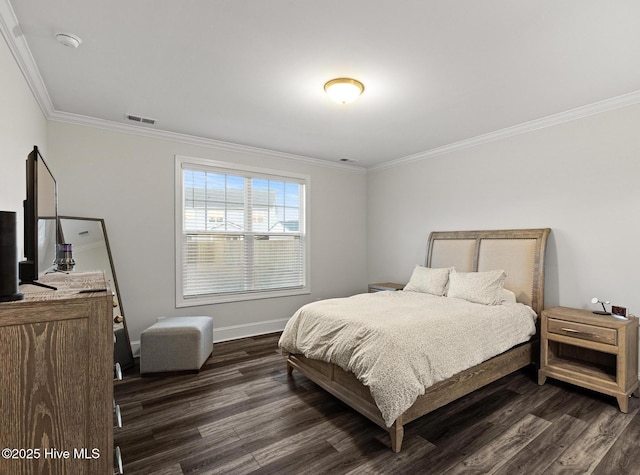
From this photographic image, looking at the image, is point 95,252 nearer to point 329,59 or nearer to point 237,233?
point 237,233

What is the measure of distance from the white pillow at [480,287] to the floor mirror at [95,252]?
3.60 metres

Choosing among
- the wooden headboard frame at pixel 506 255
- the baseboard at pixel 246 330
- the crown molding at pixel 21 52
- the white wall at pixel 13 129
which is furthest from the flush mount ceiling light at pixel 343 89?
the baseboard at pixel 246 330

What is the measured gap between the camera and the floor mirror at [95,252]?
11.0ft

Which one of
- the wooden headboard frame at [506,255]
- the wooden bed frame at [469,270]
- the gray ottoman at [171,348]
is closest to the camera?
the wooden bed frame at [469,270]

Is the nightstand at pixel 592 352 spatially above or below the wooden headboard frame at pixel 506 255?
below

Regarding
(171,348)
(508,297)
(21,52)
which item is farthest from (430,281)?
(21,52)

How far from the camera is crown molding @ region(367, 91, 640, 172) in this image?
118 inches

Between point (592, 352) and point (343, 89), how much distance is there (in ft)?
11.3

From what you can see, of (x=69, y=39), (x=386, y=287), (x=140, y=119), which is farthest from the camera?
(x=386, y=287)

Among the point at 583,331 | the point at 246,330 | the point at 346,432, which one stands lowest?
the point at 346,432

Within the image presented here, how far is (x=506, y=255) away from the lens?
3.74 metres

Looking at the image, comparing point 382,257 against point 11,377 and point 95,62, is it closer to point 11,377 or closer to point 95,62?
point 95,62

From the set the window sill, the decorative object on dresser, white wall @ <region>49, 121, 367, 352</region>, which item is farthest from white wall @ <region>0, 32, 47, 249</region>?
the decorative object on dresser

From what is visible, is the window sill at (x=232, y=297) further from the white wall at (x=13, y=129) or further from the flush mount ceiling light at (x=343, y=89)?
the flush mount ceiling light at (x=343, y=89)
